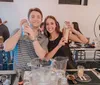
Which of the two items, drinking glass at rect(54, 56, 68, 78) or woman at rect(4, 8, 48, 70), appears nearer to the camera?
drinking glass at rect(54, 56, 68, 78)

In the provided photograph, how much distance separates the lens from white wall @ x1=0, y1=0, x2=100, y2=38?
15.5ft

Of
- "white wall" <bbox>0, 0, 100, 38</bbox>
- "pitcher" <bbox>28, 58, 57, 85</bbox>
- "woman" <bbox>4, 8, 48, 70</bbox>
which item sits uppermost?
"white wall" <bbox>0, 0, 100, 38</bbox>

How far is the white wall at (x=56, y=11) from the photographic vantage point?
4711 millimetres

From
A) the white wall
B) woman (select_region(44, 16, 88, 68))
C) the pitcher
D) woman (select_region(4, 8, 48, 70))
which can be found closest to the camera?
the pitcher

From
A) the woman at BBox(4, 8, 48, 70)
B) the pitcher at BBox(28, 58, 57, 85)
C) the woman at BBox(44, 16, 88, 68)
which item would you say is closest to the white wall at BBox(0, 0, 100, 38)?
the woman at BBox(44, 16, 88, 68)

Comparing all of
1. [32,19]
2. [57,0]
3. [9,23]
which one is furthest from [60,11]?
[32,19]

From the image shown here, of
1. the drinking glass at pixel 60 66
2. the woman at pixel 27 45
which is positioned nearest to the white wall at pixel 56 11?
the woman at pixel 27 45

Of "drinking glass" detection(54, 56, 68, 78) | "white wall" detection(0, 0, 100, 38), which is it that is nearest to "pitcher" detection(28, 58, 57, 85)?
"drinking glass" detection(54, 56, 68, 78)

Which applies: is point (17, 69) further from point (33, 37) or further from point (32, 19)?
point (32, 19)

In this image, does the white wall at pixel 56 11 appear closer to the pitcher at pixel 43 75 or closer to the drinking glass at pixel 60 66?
the drinking glass at pixel 60 66

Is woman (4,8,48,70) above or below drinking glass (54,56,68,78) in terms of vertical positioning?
above

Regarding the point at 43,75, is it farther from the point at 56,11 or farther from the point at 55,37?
the point at 56,11

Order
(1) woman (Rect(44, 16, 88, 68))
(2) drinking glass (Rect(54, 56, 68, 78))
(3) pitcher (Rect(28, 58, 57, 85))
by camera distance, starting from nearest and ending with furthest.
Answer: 1. (3) pitcher (Rect(28, 58, 57, 85))
2. (2) drinking glass (Rect(54, 56, 68, 78))
3. (1) woman (Rect(44, 16, 88, 68))

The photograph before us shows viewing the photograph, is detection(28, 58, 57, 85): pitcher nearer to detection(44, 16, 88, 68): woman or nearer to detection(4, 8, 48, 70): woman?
detection(4, 8, 48, 70): woman
